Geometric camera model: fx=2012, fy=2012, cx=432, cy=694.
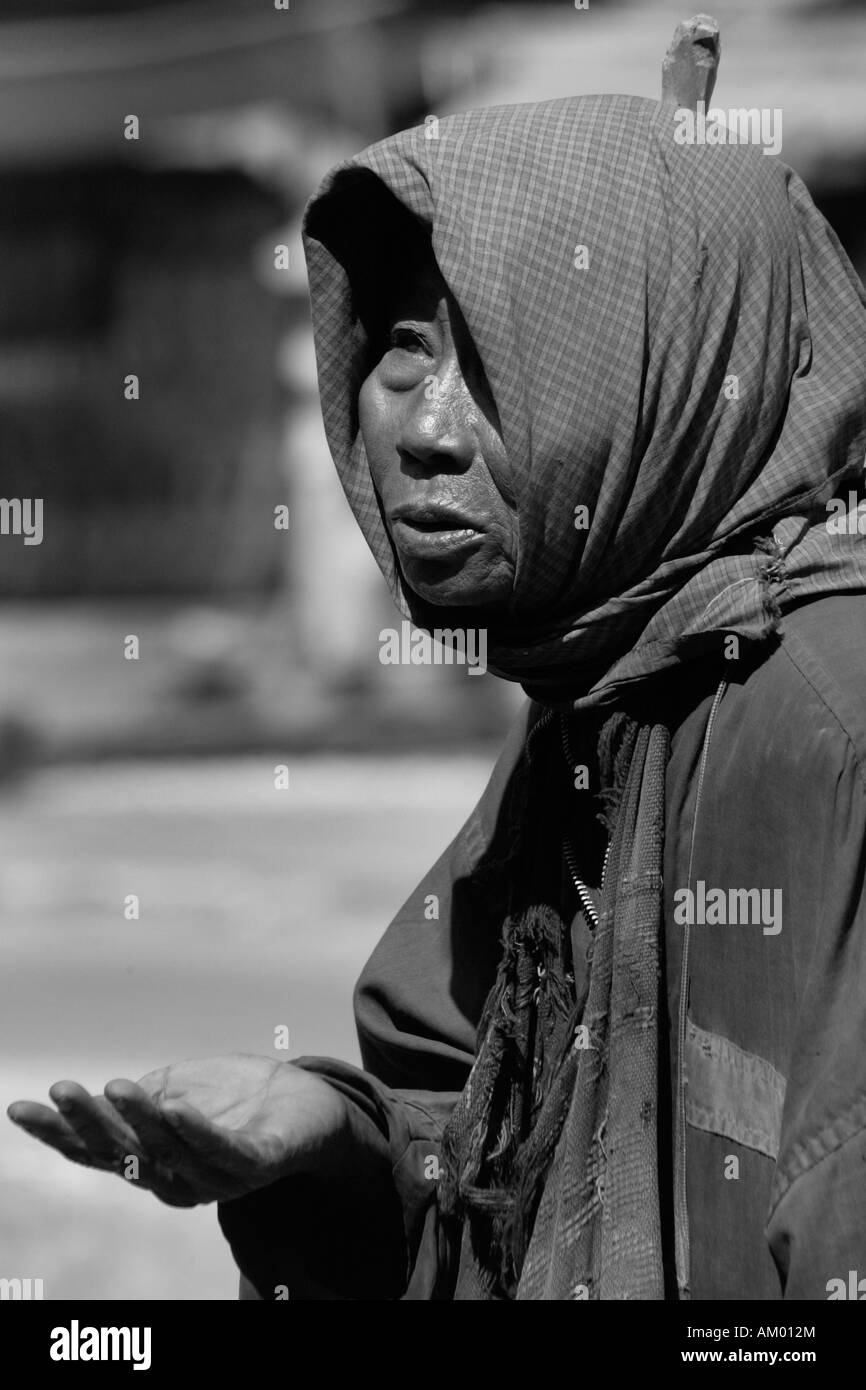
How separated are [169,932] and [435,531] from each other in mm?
6117

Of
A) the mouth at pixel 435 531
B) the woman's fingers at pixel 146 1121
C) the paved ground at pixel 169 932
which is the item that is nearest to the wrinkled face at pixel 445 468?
the mouth at pixel 435 531

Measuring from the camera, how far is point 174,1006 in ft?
22.3

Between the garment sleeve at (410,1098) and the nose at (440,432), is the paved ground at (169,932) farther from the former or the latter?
the nose at (440,432)

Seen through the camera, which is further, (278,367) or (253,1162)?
(278,367)

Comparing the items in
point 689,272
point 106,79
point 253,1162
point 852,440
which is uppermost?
point 106,79

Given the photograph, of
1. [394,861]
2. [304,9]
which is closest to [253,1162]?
[394,861]

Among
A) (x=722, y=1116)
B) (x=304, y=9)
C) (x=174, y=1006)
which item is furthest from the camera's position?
(x=304, y=9)

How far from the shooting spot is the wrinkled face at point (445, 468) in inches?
70.1

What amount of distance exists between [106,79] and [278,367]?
67.1 inches

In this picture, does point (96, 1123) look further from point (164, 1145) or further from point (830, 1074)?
point (830, 1074)

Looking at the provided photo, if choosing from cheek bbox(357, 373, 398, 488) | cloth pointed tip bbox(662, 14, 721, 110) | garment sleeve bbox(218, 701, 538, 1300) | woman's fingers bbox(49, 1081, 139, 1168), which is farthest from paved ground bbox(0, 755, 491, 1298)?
cloth pointed tip bbox(662, 14, 721, 110)

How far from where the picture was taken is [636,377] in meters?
1.73

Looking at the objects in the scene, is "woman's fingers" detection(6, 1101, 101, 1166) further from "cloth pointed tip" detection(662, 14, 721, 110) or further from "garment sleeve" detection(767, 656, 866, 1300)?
"cloth pointed tip" detection(662, 14, 721, 110)
